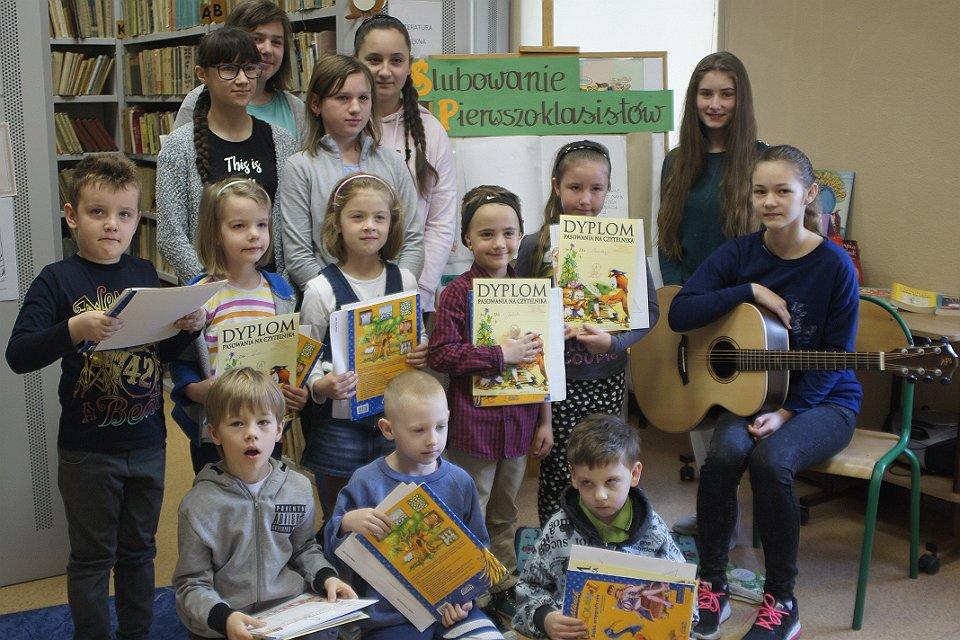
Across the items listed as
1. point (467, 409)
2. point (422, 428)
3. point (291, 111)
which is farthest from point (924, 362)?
point (291, 111)

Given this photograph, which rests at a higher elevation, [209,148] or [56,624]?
[209,148]

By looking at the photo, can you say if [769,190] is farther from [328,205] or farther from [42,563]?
[42,563]

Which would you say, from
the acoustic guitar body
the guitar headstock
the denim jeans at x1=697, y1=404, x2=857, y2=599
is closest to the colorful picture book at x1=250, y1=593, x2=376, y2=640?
the denim jeans at x1=697, y1=404, x2=857, y2=599

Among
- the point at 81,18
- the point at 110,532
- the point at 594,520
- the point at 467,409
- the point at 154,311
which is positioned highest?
the point at 81,18

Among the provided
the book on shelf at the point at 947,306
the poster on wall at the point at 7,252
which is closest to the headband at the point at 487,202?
the poster on wall at the point at 7,252

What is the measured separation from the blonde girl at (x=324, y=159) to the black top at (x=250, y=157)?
0.09 m

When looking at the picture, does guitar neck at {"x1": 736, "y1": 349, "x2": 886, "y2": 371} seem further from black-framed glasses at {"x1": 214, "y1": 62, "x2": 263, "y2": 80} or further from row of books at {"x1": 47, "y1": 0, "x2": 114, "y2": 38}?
row of books at {"x1": 47, "y1": 0, "x2": 114, "y2": 38}

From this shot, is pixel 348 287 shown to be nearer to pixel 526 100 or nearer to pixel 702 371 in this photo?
pixel 702 371

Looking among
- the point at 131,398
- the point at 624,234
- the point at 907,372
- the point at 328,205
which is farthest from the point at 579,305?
the point at 131,398

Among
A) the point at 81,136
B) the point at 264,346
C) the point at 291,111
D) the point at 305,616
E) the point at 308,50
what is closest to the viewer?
the point at 305,616

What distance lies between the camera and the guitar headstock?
2.79m

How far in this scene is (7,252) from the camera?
10.1 feet

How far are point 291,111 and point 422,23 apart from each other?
Answer: 0.86 meters

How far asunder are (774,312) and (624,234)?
0.54 m
